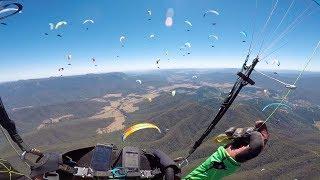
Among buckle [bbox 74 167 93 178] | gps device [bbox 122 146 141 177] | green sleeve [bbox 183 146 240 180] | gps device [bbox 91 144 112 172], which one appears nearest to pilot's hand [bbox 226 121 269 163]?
green sleeve [bbox 183 146 240 180]

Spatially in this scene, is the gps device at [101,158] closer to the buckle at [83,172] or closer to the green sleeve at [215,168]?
the buckle at [83,172]

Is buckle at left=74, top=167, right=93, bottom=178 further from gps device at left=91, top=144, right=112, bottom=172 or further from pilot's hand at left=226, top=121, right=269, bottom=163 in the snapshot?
pilot's hand at left=226, top=121, right=269, bottom=163

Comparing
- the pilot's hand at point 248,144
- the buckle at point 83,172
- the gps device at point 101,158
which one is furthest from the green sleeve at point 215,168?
the buckle at point 83,172

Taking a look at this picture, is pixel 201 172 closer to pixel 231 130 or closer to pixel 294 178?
pixel 231 130

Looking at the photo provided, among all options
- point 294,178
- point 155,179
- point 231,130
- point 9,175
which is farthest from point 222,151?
point 294,178

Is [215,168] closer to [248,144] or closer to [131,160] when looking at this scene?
[248,144]
